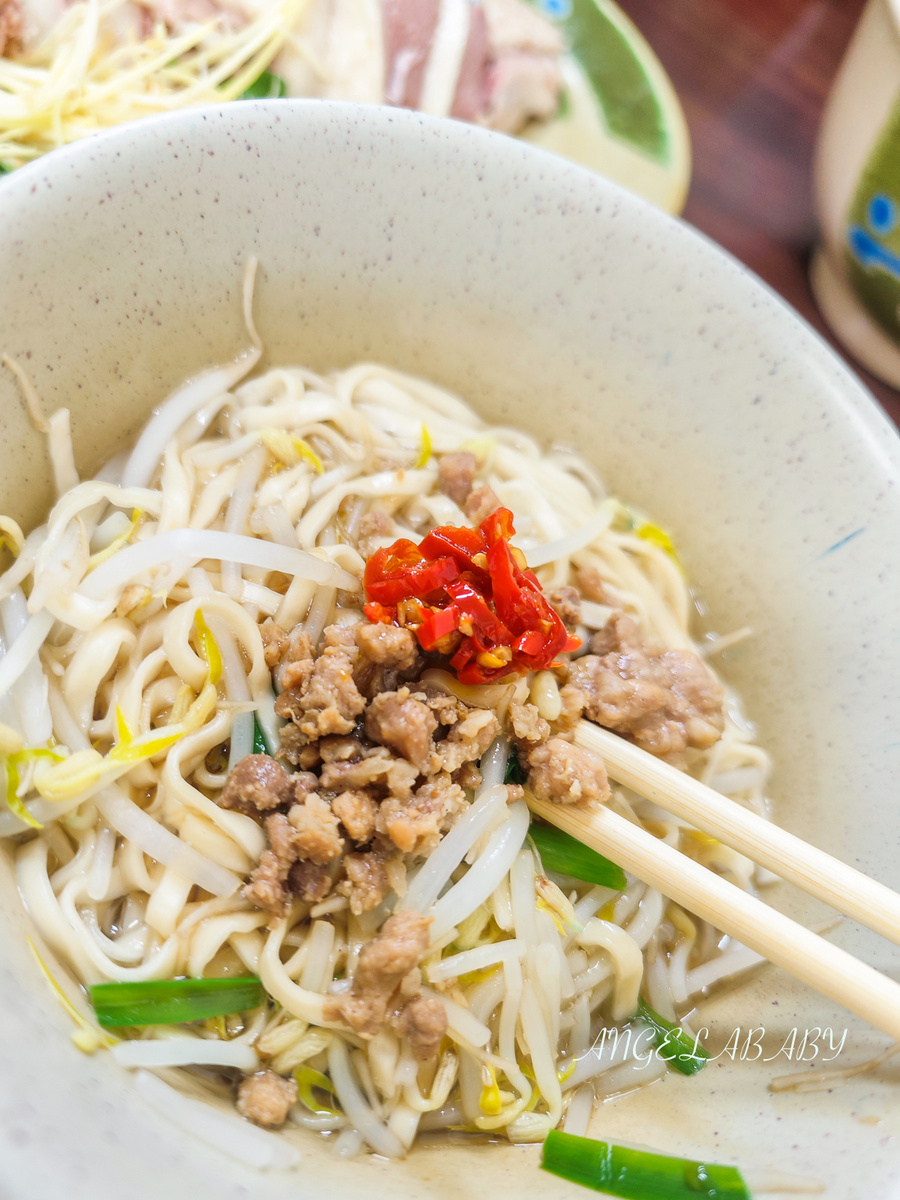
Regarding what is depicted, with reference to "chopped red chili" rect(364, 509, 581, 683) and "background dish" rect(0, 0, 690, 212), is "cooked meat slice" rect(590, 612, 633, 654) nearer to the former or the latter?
"chopped red chili" rect(364, 509, 581, 683)

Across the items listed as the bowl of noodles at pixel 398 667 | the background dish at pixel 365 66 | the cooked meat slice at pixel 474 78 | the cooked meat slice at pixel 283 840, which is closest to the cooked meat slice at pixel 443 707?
the bowl of noodles at pixel 398 667

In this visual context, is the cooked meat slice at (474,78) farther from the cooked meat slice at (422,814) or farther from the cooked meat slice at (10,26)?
the cooked meat slice at (422,814)

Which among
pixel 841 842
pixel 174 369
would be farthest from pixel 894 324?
pixel 174 369

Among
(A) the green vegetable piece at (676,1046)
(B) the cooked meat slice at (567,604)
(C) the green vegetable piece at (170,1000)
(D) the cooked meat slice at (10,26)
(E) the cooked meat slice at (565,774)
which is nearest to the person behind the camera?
(C) the green vegetable piece at (170,1000)

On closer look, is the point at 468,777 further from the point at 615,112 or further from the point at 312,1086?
the point at 615,112

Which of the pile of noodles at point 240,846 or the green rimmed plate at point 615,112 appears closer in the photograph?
the pile of noodles at point 240,846

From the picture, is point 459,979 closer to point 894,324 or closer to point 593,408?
point 593,408

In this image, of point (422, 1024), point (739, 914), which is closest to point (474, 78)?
point (739, 914)
